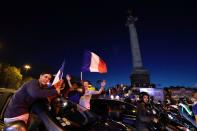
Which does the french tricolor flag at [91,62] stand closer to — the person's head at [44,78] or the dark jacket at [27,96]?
the person's head at [44,78]

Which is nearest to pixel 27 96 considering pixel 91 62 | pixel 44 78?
pixel 44 78

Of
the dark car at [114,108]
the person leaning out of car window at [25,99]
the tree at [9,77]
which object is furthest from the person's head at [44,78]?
the tree at [9,77]

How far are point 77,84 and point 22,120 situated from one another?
4071 millimetres

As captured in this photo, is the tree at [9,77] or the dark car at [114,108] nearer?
the dark car at [114,108]

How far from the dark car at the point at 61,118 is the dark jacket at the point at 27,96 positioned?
0.33 ft

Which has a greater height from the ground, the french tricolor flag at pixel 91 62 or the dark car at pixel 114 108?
the french tricolor flag at pixel 91 62

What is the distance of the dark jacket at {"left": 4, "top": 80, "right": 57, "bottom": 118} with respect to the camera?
126 inches

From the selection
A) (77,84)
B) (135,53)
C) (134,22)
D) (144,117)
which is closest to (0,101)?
(144,117)

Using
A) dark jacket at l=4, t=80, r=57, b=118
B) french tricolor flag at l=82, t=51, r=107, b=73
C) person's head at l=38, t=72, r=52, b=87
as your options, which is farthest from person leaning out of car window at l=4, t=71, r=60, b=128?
french tricolor flag at l=82, t=51, r=107, b=73

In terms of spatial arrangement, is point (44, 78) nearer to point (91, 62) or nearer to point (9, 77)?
point (91, 62)

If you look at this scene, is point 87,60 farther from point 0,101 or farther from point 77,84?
point 0,101

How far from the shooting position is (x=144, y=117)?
13.5ft

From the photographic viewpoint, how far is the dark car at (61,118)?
3.09 metres

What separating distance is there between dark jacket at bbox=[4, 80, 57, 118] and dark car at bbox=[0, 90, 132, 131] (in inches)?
4.0
